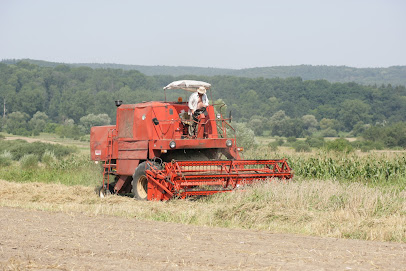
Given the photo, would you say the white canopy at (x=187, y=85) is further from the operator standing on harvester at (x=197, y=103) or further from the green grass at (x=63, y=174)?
the green grass at (x=63, y=174)

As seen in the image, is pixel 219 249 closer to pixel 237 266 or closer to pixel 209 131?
pixel 237 266

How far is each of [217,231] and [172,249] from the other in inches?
73.9

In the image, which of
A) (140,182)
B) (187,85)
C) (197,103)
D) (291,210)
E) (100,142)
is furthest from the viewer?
(100,142)

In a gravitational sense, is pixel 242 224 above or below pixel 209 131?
below

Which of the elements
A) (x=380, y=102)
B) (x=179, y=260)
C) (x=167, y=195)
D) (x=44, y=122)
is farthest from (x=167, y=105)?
(x=380, y=102)

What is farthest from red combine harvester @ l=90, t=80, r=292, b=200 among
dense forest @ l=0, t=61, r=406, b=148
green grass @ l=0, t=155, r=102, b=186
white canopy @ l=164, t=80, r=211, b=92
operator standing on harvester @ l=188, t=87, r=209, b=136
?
dense forest @ l=0, t=61, r=406, b=148

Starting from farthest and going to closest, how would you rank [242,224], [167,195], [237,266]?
[167,195]
[242,224]
[237,266]

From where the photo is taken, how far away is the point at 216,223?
37.6 ft

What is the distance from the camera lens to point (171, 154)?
1598 cm

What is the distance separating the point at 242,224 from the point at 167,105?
213 inches

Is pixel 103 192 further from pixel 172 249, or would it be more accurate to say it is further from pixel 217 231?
pixel 172 249

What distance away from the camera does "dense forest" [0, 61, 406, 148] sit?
297 ft

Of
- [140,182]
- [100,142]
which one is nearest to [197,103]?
[140,182]

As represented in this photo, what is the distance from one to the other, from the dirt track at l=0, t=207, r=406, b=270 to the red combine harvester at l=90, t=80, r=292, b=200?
3081 millimetres
